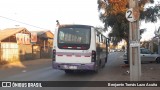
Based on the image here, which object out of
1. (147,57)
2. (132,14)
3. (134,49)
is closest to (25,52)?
(147,57)

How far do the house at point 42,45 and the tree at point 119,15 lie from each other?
89.9ft

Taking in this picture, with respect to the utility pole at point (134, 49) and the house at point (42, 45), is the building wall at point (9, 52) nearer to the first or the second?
the house at point (42, 45)

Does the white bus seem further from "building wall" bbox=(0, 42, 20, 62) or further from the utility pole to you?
"building wall" bbox=(0, 42, 20, 62)

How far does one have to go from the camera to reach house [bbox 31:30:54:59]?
56.7 m

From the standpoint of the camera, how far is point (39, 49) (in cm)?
5853

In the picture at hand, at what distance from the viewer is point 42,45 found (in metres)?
61.1

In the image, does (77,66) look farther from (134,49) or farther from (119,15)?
(119,15)

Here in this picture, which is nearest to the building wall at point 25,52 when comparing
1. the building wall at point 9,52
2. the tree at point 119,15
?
the building wall at point 9,52

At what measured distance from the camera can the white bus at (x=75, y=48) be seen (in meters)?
20.5

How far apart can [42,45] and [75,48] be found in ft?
134

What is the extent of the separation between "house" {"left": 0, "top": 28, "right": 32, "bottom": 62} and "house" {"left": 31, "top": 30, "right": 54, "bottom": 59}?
295 centimetres

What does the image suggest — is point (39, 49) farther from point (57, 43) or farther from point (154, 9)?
point (57, 43)

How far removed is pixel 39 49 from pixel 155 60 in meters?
26.4

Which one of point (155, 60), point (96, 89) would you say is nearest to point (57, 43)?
point (96, 89)
